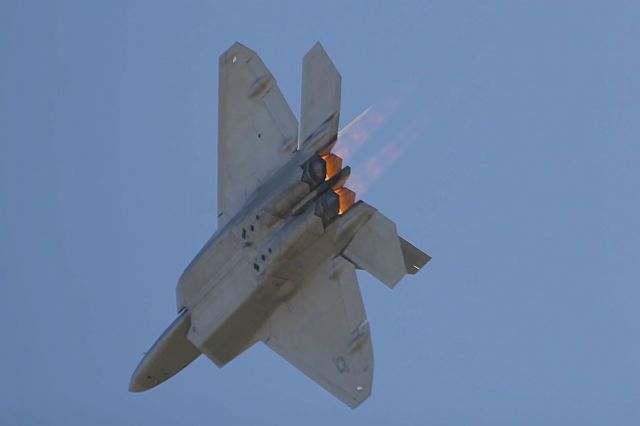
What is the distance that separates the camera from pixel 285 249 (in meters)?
33.7

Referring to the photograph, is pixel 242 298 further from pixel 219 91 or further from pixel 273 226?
pixel 219 91

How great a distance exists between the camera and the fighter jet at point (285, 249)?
33.6 metres

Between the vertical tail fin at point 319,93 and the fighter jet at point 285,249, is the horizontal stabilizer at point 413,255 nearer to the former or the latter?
the fighter jet at point 285,249

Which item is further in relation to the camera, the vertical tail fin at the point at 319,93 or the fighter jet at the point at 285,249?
the vertical tail fin at the point at 319,93

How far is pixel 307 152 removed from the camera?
3400 cm

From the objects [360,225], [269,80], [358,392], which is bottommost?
[358,392]

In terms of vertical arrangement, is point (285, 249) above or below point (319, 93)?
below

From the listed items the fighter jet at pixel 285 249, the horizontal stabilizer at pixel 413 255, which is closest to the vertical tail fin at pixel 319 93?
the fighter jet at pixel 285 249

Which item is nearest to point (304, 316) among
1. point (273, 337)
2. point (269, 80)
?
point (273, 337)

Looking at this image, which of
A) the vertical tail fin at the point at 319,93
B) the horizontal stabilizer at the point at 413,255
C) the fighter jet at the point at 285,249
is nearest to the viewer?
the fighter jet at the point at 285,249

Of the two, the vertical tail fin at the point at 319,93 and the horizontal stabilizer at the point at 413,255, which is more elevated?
the vertical tail fin at the point at 319,93

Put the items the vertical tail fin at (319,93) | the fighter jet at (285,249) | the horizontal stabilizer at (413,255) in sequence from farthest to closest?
the horizontal stabilizer at (413,255) < the vertical tail fin at (319,93) < the fighter jet at (285,249)

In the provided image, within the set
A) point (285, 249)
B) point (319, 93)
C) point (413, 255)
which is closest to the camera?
point (285, 249)

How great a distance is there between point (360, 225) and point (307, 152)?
151cm
